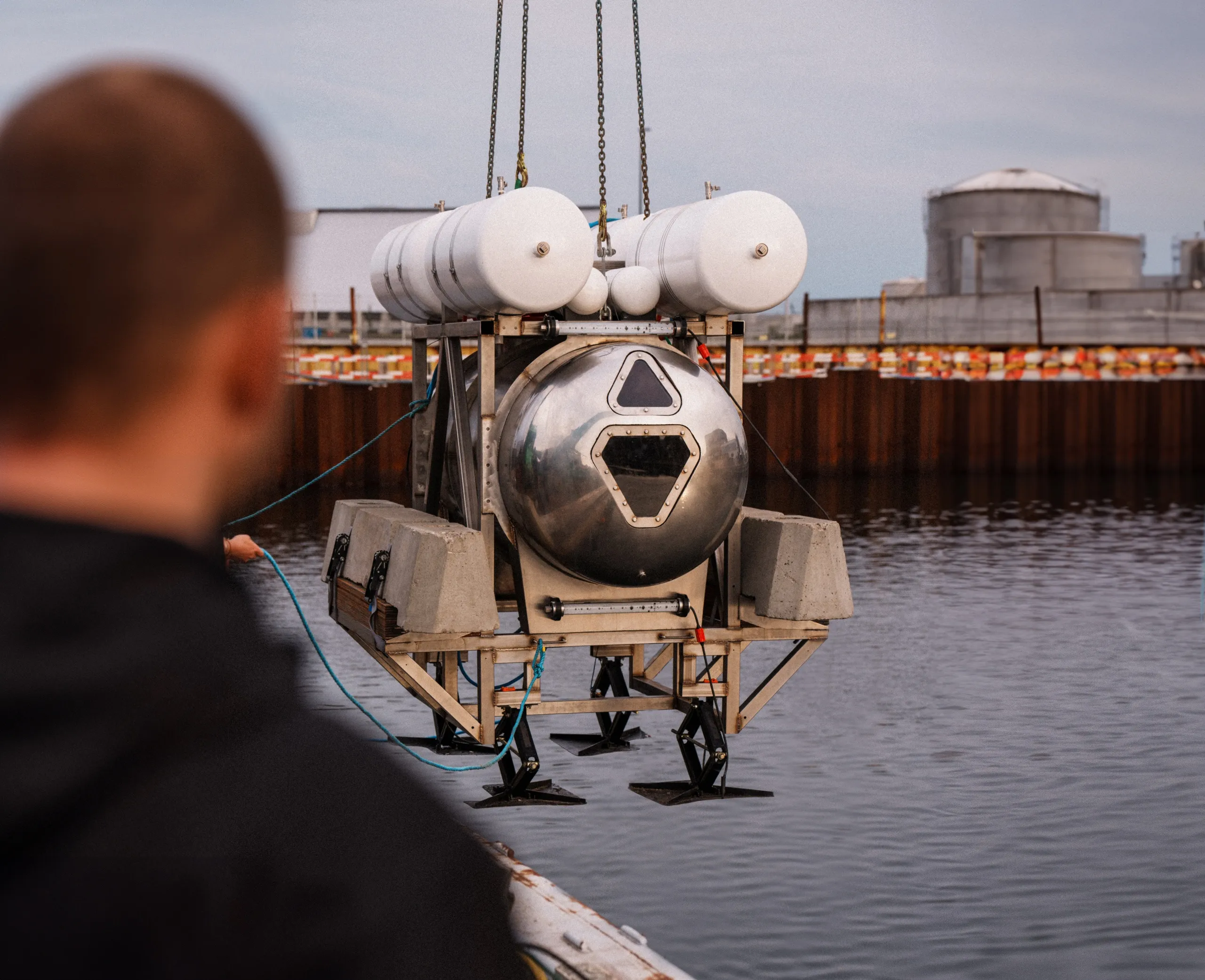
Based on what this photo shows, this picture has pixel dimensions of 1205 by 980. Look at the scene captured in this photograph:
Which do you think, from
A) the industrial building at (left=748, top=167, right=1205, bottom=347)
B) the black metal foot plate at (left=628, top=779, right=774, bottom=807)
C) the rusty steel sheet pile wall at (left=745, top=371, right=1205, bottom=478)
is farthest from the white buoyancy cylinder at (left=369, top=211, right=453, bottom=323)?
the industrial building at (left=748, top=167, right=1205, bottom=347)

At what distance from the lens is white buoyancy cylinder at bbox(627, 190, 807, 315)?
10.3m

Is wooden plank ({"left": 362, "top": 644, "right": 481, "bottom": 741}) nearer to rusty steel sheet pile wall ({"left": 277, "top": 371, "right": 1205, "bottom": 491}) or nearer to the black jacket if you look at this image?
the black jacket

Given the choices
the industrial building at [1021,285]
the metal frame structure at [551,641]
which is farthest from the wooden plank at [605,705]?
the industrial building at [1021,285]

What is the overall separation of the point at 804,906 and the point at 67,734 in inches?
374

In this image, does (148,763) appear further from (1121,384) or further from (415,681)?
(1121,384)

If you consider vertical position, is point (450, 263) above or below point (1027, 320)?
below

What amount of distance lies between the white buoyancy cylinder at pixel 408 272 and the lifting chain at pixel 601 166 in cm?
103

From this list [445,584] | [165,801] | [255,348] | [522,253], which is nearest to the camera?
[165,801]

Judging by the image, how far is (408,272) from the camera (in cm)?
1204

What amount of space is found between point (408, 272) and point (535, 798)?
394cm

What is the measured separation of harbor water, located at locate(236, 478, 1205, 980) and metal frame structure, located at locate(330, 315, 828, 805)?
21.9 inches

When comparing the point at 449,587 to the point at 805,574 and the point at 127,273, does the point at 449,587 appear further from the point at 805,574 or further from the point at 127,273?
the point at 127,273

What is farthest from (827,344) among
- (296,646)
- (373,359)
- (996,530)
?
(296,646)

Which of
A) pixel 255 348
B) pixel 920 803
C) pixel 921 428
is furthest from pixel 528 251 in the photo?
pixel 921 428
